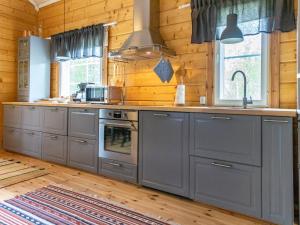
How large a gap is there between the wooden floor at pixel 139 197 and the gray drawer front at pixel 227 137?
19.5 inches

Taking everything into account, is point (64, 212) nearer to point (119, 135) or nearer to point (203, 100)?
point (119, 135)

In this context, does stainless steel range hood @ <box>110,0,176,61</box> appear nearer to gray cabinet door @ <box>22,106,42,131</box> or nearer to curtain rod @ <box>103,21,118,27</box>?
curtain rod @ <box>103,21,118,27</box>

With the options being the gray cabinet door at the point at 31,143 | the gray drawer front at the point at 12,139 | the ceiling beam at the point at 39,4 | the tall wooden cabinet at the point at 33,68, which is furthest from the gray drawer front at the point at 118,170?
the ceiling beam at the point at 39,4

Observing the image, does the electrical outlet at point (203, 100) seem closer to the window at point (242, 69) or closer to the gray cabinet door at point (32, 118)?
the window at point (242, 69)

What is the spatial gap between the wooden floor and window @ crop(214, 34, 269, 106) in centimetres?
119

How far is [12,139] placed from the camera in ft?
14.9

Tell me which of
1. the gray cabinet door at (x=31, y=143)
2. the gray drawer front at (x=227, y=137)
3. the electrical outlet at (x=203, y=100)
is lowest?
the gray cabinet door at (x=31, y=143)

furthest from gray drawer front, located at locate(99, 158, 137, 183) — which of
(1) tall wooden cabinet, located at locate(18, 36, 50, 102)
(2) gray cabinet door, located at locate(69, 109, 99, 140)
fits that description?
(1) tall wooden cabinet, located at locate(18, 36, 50, 102)

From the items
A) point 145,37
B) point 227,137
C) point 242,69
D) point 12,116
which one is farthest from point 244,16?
point 12,116

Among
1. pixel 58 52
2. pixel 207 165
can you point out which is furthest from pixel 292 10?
pixel 58 52

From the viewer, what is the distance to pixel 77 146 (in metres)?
3.50

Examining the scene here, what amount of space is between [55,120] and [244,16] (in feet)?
9.28

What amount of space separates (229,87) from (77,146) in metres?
2.10

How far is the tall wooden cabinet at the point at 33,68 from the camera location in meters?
4.64
